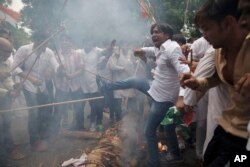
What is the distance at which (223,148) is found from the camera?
8.29ft

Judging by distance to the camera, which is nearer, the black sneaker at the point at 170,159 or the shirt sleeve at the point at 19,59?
the black sneaker at the point at 170,159

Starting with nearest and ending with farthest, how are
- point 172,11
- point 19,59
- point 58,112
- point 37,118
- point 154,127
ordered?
point 154,127, point 19,59, point 37,118, point 58,112, point 172,11

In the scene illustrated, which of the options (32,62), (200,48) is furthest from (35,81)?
(200,48)

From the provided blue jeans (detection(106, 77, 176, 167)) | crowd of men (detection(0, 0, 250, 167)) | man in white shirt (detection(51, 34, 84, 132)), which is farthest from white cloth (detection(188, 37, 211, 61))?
man in white shirt (detection(51, 34, 84, 132))

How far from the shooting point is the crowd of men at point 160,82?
2424mm

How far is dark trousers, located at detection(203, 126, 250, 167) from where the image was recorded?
242cm

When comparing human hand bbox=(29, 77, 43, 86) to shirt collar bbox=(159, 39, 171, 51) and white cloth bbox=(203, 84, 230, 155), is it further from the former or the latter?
white cloth bbox=(203, 84, 230, 155)

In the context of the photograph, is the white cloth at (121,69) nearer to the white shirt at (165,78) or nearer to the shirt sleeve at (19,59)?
the shirt sleeve at (19,59)

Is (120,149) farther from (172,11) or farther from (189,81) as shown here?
(172,11)

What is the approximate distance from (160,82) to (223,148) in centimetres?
267

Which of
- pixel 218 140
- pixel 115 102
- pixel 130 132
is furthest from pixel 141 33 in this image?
pixel 218 140

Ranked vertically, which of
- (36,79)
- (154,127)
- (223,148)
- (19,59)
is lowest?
(154,127)

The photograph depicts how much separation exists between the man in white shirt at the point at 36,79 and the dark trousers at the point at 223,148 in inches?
161

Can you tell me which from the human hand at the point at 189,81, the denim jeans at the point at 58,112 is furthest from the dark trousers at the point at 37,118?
the human hand at the point at 189,81
